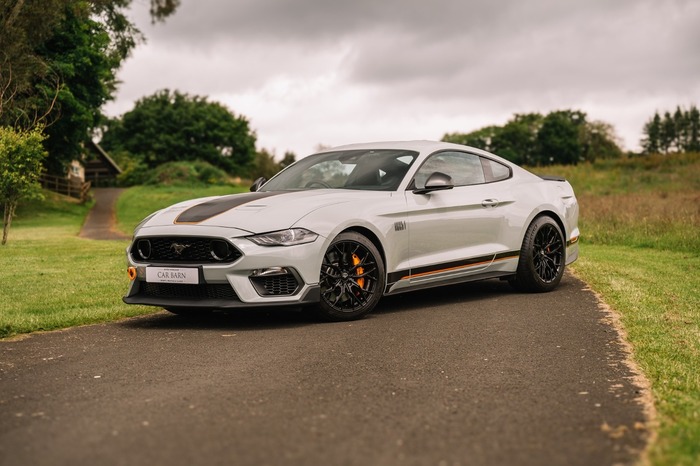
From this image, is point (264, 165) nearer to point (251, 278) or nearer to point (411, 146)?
point (411, 146)

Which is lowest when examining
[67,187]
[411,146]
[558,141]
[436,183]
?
[436,183]

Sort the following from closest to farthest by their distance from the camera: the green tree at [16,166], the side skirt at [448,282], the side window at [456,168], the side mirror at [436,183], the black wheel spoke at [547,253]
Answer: the side skirt at [448,282], the side mirror at [436,183], the side window at [456,168], the black wheel spoke at [547,253], the green tree at [16,166]

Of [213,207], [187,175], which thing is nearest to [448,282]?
[213,207]

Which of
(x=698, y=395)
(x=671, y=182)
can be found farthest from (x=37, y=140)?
(x=671, y=182)

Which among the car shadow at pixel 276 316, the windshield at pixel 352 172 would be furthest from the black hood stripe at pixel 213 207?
the car shadow at pixel 276 316

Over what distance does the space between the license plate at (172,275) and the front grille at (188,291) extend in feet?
0.33

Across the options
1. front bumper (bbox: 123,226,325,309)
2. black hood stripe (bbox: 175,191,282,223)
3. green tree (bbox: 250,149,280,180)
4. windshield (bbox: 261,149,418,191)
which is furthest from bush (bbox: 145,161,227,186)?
front bumper (bbox: 123,226,325,309)

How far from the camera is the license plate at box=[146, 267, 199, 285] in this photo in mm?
7039

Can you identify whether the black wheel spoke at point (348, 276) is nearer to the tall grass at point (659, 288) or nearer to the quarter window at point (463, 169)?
the quarter window at point (463, 169)

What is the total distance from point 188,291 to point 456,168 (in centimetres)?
313

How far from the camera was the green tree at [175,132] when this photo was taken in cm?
8969

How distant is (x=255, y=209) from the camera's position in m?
7.32

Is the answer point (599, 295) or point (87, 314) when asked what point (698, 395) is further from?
point (87, 314)

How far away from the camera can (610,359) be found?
5738 mm
